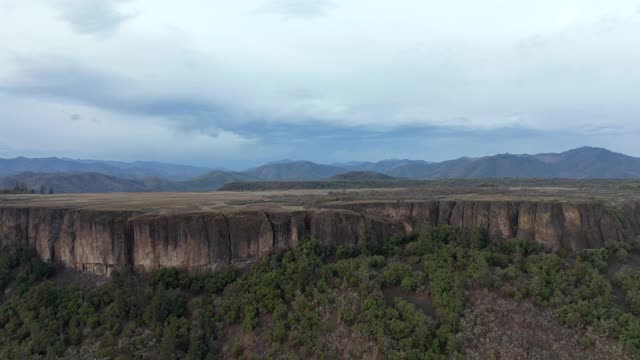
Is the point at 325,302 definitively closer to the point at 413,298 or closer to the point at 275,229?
the point at 413,298

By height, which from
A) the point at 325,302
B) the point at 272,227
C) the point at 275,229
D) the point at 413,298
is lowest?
the point at 325,302

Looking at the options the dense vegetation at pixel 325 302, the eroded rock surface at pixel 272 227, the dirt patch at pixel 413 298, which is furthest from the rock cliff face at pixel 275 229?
the dirt patch at pixel 413 298

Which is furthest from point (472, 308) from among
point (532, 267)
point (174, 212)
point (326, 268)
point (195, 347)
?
point (174, 212)

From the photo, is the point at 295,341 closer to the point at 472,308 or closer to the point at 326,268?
the point at 326,268

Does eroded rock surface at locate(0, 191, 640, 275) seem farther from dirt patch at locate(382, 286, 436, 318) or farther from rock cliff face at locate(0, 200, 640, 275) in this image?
dirt patch at locate(382, 286, 436, 318)

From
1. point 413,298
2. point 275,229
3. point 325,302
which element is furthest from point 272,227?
point 413,298

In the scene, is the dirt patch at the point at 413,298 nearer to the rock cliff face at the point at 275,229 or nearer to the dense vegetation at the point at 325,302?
the dense vegetation at the point at 325,302
